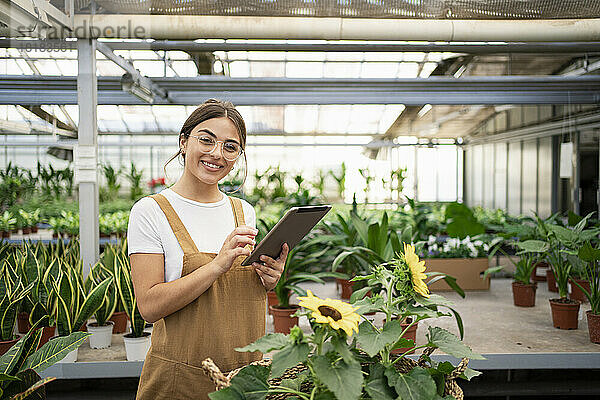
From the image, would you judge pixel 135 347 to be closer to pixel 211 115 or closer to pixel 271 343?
pixel 211 115

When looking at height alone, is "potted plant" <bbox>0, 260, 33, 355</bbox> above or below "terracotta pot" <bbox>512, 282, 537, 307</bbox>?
above

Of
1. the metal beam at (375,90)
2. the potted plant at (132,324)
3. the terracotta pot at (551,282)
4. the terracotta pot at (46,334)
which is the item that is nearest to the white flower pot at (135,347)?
the potted plant at (132,324)

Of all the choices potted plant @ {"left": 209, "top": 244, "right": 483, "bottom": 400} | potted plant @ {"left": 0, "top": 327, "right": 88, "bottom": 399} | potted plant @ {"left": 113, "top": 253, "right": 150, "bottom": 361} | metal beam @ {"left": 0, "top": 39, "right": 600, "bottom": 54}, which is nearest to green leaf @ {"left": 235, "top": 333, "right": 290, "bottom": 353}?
potted plant @ {"left": 209, "top": 244, "right": 483, "bottom": 400}

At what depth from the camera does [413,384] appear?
0.88 metres

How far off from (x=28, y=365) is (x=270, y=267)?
1.95 ft

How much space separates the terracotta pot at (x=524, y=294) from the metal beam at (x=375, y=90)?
1.90 metres

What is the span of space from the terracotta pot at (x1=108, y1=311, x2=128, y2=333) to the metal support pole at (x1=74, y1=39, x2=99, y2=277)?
32 cm

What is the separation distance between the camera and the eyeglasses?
53.2 inches

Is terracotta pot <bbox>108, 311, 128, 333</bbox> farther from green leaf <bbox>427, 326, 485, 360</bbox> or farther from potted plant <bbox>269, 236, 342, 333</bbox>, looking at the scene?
green leaf <bbox>427, 326, 485, 360</bbox>

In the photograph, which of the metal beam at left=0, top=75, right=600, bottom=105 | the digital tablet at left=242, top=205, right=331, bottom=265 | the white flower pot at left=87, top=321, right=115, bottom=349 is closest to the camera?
the digital tablet at left=242, top=205, right=331, bottom=265

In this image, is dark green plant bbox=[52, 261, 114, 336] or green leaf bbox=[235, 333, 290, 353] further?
dark green plant bbox=[52, 261, 114, 336]

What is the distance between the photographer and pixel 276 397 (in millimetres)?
933

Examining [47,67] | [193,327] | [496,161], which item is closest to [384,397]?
[193,327]

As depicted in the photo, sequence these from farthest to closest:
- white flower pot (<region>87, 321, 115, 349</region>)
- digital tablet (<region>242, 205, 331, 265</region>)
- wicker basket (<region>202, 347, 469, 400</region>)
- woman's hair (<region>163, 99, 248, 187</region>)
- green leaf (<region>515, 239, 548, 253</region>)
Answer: green leaf (<region>515, 239, 548, 253</region>), white flower pot (<region>87, 321, 115, 349</region>), woman's hair (<region>163, 99, 248, 187</region>), digital tablet (<region>242, 205, 331, 265</region>), wicker basket (<region>202, 347, 469, 400</region>)
